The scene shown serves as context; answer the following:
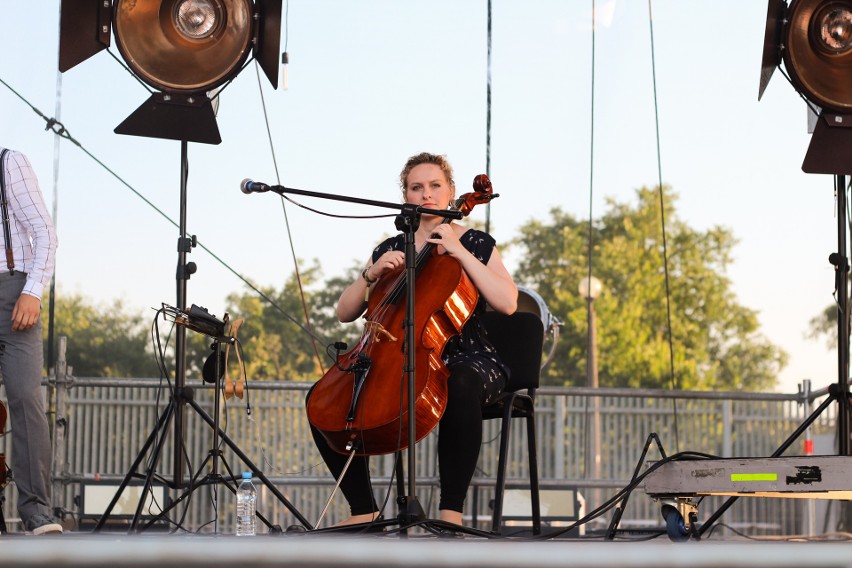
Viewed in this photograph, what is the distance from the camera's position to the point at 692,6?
10711mm

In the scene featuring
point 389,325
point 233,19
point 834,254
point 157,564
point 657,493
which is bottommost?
point 657,493

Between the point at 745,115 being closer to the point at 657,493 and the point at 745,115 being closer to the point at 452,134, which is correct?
the point at 452,134

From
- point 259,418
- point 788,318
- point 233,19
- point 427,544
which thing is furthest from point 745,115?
point 427,544

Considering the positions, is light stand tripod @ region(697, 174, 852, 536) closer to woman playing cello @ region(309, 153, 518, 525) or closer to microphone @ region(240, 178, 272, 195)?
woman playing cello @ region(309, 153, 518, 525)

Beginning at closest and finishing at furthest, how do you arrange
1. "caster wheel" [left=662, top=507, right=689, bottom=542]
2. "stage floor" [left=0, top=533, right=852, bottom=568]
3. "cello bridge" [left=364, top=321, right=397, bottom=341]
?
"stage floor" [left=0, top=533, right=852, bottom=568] → "caster wheel" [left=662, top=507, right=689, bottom=542] → "cello bridge" [left=364, top=321, right=397, bottom=341]

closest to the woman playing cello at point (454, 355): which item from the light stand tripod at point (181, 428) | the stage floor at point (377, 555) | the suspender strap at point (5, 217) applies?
the light stand tripod at point (181, 428)

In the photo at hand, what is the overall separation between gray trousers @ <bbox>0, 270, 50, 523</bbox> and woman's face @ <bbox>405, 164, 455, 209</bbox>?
3.61 ft

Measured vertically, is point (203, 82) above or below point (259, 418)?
above

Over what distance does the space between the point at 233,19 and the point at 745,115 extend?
30.6ft

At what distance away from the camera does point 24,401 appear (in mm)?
2930

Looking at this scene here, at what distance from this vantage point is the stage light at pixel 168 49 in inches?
129

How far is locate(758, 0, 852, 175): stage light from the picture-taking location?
11.4 ft

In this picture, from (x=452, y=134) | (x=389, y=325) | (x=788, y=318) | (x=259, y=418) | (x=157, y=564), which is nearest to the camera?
(x=157, y=564)

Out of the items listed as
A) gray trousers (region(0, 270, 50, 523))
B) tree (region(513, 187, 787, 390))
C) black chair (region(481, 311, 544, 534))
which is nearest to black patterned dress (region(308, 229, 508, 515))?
black chair (region(481, 311, 544, 534))
